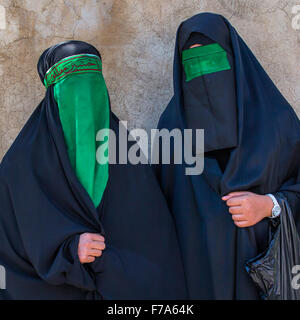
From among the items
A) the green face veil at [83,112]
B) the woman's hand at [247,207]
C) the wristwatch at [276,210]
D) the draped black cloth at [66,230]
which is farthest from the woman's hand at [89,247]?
the wristwatch at [276,210]

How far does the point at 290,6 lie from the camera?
9.61 feet

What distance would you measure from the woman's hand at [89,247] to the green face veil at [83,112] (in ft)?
0.51

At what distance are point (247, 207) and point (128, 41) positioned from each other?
1.35 metres

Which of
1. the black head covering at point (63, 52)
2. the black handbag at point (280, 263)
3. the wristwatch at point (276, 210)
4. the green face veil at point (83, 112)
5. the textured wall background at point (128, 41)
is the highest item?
the textured wall background at point (128, 41)

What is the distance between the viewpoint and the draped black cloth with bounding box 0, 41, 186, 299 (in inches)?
79.6

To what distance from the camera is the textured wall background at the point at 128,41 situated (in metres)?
2.88

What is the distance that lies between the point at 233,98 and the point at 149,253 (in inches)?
29.2

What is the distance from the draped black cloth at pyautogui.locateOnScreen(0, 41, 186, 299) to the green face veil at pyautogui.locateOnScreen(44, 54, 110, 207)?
38mm

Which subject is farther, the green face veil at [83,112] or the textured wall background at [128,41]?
the textured wall background at [128,41]

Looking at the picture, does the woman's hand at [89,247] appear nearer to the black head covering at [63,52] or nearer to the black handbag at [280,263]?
the black handbag at [280,263]

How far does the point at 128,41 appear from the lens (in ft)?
9.72

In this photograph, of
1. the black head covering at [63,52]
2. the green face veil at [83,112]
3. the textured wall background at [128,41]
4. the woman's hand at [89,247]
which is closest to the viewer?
the woman's hand at [89,247]

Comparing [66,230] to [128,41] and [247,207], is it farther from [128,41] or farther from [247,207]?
[128,41]

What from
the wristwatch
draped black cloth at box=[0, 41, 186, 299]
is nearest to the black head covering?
draped black cloth at box=[0, 41, 186, 299]
